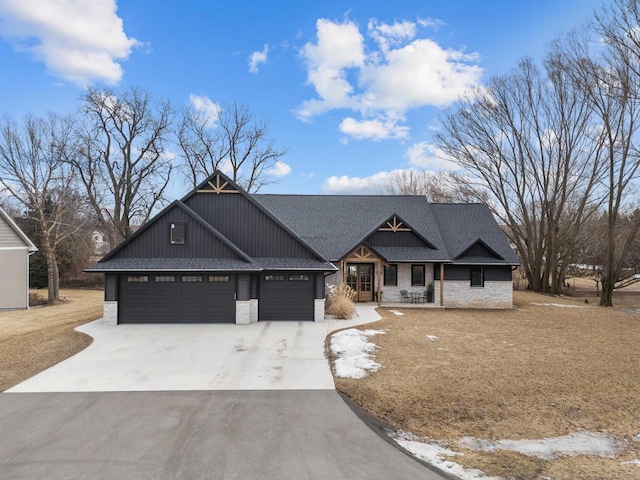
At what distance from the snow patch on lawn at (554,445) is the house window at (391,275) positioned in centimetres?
1423

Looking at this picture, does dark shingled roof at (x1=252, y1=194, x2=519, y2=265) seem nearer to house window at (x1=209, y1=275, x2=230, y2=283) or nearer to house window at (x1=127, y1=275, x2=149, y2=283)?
house window at (x1=209, y1=275, x2=230, y2=283)

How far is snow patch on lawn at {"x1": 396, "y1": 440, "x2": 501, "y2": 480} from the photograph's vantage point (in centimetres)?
463

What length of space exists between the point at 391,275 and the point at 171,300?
11415 mm

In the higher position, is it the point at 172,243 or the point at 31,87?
the point at 31,87

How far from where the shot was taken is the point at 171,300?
561 inches

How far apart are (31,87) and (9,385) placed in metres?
15.9

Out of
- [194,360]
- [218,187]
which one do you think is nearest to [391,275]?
[218,187]

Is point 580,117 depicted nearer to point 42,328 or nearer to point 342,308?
point 342,308

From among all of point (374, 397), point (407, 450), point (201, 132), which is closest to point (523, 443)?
point (407, 450)

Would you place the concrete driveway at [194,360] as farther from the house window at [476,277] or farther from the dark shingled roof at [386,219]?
the house window at [476,277]

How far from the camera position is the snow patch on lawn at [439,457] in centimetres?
463

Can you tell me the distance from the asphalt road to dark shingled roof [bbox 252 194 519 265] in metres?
12.7

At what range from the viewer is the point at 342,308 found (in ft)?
50.1

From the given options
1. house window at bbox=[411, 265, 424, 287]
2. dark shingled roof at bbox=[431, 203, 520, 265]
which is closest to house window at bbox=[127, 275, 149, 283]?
house window at bbox=[411, 265, 424, 287]
